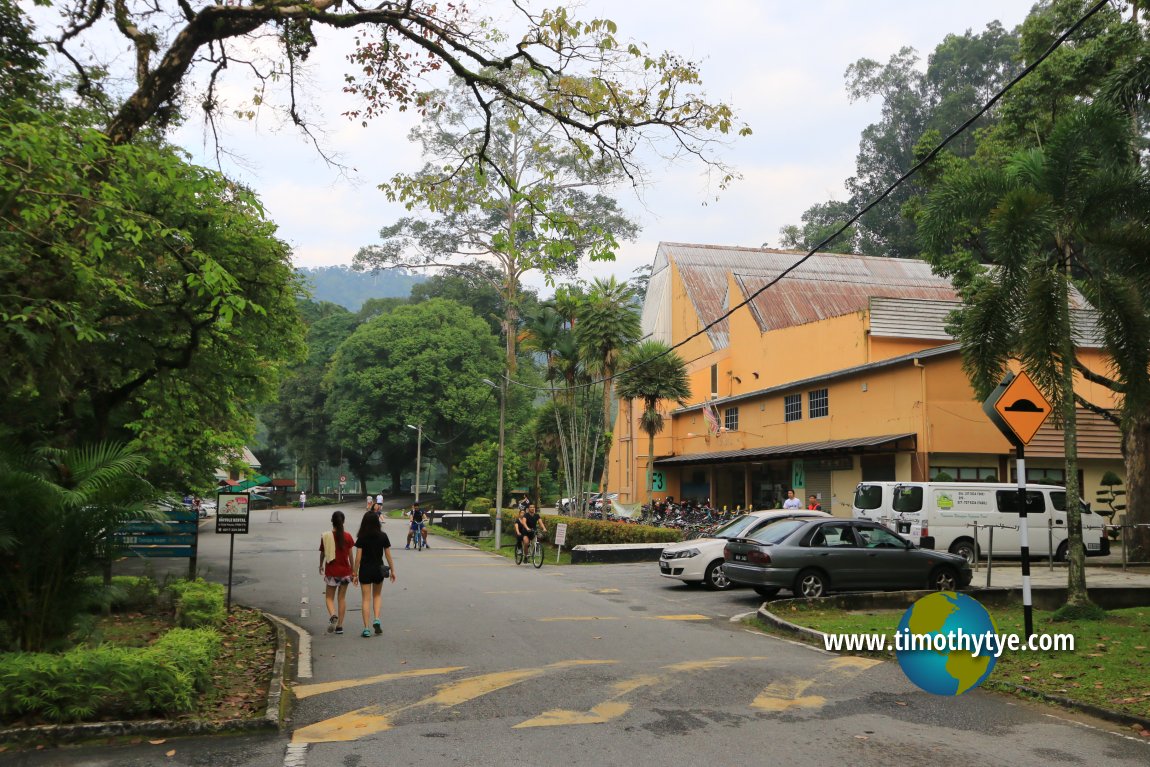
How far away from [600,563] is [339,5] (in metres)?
18.0

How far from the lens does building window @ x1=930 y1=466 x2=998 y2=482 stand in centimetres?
2572

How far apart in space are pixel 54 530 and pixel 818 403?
86.5 feet

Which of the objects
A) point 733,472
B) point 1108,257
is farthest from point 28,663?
point 733,472

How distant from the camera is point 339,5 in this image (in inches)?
472

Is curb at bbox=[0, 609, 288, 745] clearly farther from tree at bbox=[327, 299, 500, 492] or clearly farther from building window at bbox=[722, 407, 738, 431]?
tree at bbox=[327, 299, 500, 492]

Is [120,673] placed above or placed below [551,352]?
below

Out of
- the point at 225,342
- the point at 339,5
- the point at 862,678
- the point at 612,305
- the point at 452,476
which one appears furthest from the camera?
the point at 452,476

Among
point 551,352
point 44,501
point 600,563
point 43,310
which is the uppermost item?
point 551,352

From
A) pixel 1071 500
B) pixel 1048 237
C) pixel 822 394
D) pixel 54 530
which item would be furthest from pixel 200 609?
pixel 822 394

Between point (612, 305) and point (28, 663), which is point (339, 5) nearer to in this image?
point (28, 663)

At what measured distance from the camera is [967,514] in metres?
21.9

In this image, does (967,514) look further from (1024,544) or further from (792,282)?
(792,282)

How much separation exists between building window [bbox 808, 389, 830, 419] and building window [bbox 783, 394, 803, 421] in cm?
80

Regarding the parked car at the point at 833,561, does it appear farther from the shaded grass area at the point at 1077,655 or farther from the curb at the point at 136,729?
the curb at the point at 136,729
